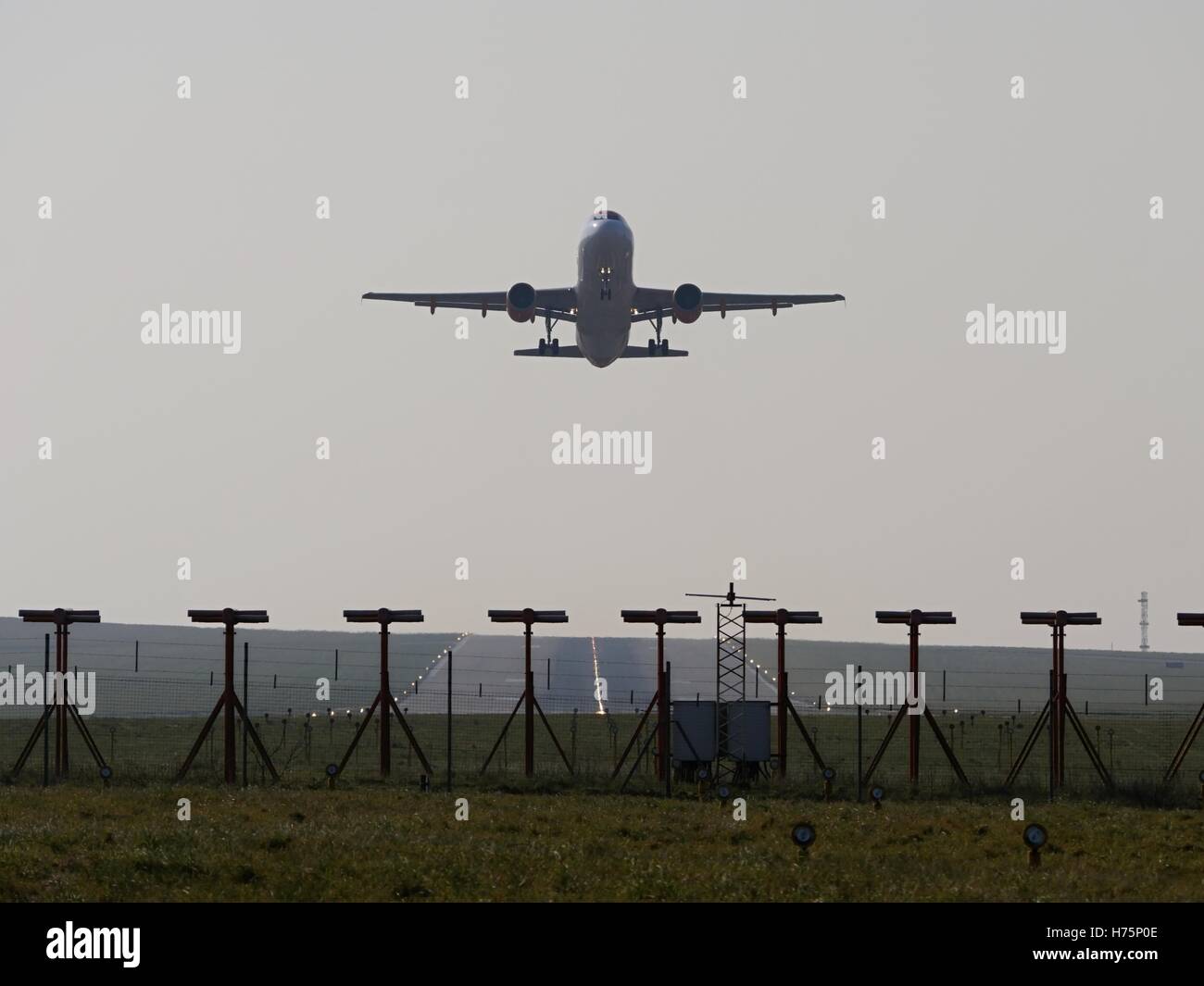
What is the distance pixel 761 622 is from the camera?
39.8m

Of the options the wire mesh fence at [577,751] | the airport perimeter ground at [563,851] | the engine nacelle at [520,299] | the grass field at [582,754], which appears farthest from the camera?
the engine nacelle at [520,299]

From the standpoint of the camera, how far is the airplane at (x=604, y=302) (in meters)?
62.4

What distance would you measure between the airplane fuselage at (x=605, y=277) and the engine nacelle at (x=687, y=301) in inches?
116

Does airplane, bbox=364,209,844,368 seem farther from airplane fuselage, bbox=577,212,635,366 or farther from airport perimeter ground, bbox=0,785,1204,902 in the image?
airport perimeter ground, bbox=0,785,1204,902

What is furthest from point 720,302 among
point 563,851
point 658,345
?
point 563,851

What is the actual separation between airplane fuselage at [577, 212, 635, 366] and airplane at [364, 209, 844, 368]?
0.03m

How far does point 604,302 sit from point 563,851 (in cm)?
3899

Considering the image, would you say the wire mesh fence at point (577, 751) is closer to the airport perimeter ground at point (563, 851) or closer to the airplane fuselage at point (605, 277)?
the airport perimeter ground at point (563, 851)

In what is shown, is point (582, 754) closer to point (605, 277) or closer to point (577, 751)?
point (577, 751)

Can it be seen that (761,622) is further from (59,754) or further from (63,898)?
(63,898)

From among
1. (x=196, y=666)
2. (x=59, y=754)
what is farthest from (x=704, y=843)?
(x=196, y=666)

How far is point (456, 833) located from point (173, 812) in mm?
6161

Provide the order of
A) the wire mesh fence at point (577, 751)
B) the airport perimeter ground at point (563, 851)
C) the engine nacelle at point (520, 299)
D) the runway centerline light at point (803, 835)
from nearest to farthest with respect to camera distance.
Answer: the airport perimeter ground at point (563, 851) → the runway centerline light at point (803, 835) → the wire mesh fence at point (577, 751) → the engine nacelle at point (520, 299)

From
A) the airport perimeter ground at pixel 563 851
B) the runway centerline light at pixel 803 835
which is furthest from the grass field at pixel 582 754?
the runway centerline light at pixel 803 835
